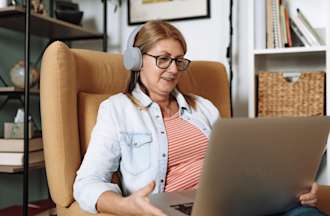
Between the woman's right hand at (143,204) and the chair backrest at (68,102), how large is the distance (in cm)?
37

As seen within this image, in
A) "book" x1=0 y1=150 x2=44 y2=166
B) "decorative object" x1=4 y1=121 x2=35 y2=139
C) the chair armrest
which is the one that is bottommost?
the chair armrest

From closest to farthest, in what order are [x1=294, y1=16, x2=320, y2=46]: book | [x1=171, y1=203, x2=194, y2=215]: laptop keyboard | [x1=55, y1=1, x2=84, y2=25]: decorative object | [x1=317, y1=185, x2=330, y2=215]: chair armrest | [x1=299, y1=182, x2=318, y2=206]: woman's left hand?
1. [x1=171, y1=203, x2=194, y2=215]: laptop keyboard
2. [x1=299, y1=182, x2=318, y2=206]: woman's left hand
3. [x1=317, y1=185, x2=330, y2=215]: chair armrest
4. [x1=294, y1=16, x2=320, y2=46]: book
5. [x1=55, y1=1, x2=84, y2=25]: decorative object

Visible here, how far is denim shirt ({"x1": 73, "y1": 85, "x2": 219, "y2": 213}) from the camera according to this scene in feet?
3.74

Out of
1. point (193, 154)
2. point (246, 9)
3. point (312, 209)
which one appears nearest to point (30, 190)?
point (193, 154)

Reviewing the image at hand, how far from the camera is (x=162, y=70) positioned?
4.45 ft

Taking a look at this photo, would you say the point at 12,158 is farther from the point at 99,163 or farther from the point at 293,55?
the point at 293,55

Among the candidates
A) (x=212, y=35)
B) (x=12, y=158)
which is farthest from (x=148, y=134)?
(x=212, y=35)

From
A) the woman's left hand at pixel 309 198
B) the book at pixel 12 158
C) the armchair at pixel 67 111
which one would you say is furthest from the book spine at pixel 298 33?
the book at pixel 12 158

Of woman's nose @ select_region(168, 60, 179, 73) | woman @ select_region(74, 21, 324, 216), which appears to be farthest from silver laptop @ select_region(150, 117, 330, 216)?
woman's nose @ select_region(168, 60, 179, 73)

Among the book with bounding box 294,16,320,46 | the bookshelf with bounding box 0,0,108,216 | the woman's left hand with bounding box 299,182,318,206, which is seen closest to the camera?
the woman's left hand with bounding box 299,182,318,206

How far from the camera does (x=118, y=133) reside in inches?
48.6

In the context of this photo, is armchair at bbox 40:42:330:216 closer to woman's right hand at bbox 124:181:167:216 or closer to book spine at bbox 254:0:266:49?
woman's right hand at bbox 124:181:167:216

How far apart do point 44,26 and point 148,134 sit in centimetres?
104

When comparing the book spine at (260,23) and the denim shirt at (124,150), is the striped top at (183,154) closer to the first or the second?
the denim shirt at (124,150)
